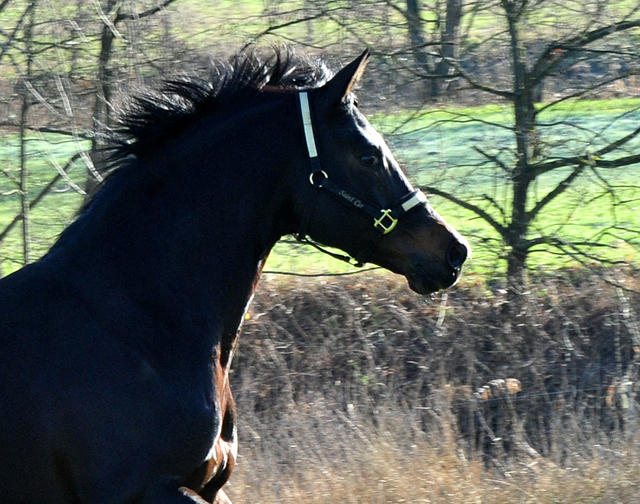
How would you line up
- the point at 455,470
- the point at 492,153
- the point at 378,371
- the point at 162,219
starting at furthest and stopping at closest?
1. the point at 492,153
2. the point at 378,371
3. the point at 455,470
4. the point at 162,219

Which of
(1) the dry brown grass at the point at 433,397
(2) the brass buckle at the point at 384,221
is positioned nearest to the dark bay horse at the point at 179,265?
(2) the brass buckle at the point at 384,221

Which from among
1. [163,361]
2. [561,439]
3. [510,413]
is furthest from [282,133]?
[510,413]

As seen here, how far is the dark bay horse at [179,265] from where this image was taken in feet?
9.52

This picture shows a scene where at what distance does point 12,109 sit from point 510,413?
4133 mm

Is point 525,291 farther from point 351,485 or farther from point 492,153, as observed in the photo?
point 351,485

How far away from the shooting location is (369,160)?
3.26m

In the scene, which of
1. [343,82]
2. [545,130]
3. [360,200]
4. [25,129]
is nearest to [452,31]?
[545,130]

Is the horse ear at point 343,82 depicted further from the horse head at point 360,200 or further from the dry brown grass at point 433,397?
the dry brown grass at point 433,397

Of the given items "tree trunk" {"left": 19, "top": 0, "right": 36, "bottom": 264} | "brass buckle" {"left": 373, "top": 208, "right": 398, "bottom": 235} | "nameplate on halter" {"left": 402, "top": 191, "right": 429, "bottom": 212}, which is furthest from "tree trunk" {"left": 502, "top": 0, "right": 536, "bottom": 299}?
"brass buckle" {"left": 373, "top": 208, "right": 398, "bottom": 235}

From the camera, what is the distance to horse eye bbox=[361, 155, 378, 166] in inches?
128

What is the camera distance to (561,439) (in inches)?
199

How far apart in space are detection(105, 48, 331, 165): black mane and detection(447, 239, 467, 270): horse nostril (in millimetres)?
780

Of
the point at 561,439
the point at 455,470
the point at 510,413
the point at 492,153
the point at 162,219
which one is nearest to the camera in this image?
the point at 162,219

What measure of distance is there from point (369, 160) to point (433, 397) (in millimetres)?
2984
